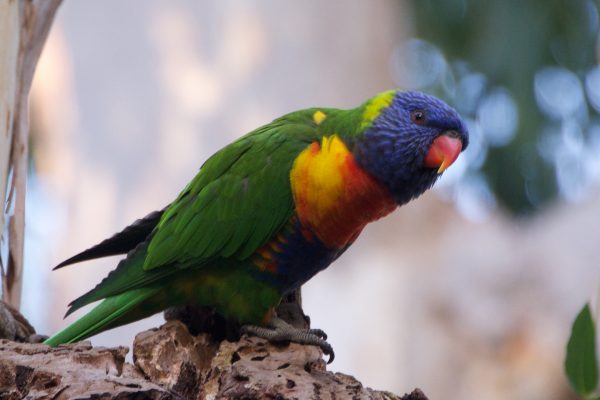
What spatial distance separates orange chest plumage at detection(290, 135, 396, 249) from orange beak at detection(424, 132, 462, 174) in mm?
138

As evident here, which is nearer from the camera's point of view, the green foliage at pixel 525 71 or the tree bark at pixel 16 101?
the tree bark at pixel 16 101

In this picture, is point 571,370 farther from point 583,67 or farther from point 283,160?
point 583,67

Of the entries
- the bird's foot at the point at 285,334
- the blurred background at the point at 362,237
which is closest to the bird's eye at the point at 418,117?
the bird's foot at the point at 285,334

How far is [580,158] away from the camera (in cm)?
706

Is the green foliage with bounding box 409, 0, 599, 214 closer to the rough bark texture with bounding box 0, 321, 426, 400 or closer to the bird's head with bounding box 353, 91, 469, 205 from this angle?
the bird's head with bounding box 353, 91, 469, 205

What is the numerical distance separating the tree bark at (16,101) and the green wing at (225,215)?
0.71ft

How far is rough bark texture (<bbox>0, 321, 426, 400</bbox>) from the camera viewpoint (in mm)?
1431

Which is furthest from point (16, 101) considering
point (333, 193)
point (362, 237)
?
point (362, 237)

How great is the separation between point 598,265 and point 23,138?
3754 mm

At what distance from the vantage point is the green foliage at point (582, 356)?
4.42ft

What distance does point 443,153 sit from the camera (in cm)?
203

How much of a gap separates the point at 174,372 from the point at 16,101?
843 mm

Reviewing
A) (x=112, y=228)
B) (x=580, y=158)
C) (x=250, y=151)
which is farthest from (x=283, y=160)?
(x=580, y=158)

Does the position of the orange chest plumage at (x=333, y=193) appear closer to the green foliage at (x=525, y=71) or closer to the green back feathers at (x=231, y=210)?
the green back feathers at (x=231, y=210)
